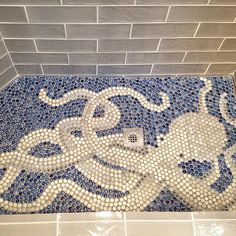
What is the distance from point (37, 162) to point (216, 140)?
765mm

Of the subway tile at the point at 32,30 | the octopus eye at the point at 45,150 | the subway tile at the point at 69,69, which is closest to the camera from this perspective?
the subway tile at the point at 32,30

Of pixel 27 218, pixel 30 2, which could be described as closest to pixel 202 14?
pixel 30 2

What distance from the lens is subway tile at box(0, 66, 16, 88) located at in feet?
4.31

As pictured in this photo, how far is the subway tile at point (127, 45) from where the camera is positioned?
1220mm

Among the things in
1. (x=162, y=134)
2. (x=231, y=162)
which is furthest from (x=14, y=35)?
(x=231, y=162)

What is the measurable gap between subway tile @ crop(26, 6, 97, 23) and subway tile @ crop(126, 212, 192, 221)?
0.73 metres

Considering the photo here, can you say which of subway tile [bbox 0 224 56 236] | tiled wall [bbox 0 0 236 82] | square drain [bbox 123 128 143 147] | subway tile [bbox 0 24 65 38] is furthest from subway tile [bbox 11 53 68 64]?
subway tile [bbox 0 224 56 236]

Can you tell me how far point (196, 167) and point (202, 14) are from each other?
60cm

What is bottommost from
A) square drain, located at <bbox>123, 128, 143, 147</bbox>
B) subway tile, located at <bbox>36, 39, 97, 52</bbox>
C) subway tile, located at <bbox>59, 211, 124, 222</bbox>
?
subway tile, located at <bbox>59, 211, 124, 222</bbox>

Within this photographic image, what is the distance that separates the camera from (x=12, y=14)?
41.9 inches

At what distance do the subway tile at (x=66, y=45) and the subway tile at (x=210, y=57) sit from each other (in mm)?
425

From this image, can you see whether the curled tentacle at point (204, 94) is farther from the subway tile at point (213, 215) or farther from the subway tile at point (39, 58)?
the subway tile at point (39, 58)

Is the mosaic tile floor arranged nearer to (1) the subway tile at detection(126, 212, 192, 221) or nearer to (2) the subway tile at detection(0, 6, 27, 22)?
(1) the subway tile at detection(126, 212, 192, 221)

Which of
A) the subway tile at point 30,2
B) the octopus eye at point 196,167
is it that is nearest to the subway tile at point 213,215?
the octopus eye at point 196,167
